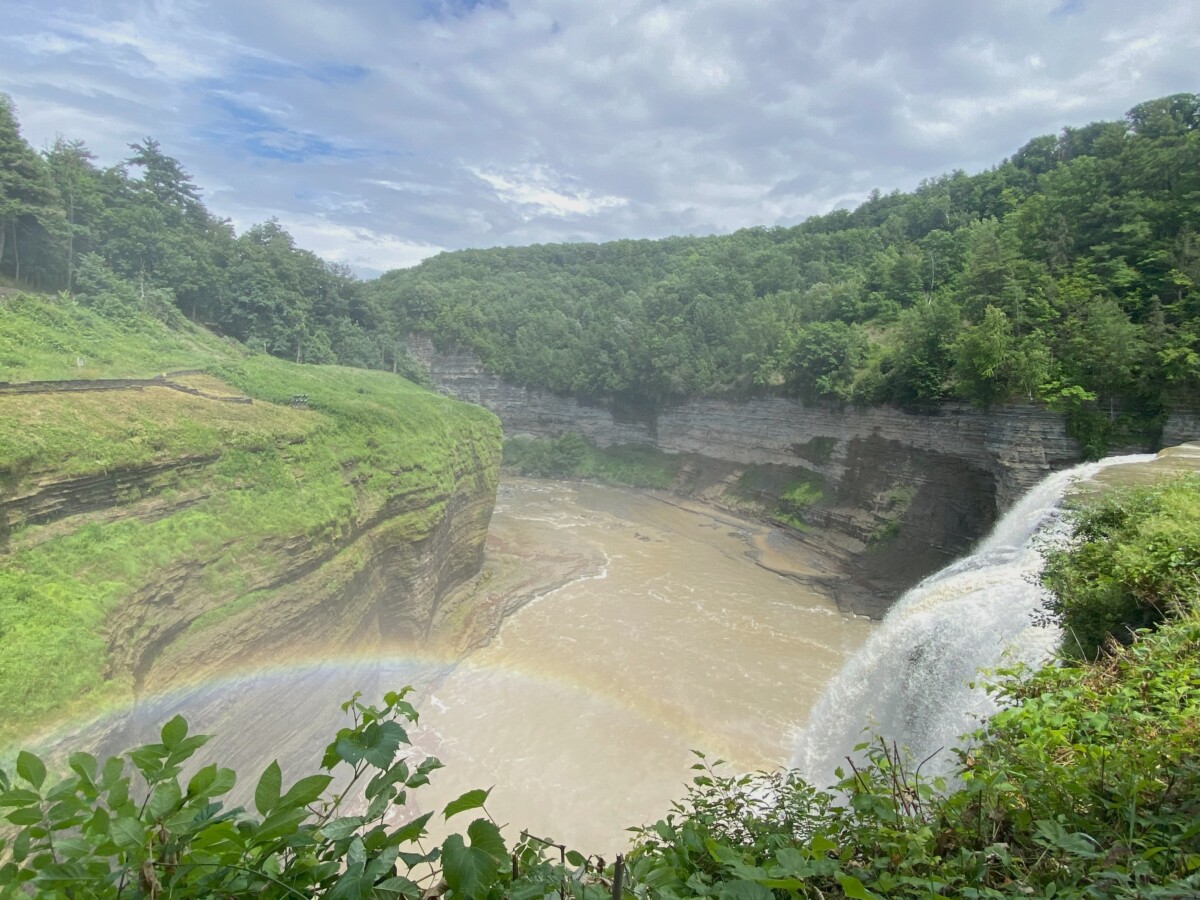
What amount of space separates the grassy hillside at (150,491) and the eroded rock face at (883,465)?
18.6 meters

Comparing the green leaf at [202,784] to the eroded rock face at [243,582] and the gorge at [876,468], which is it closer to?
the eroded rock face at [243,582]

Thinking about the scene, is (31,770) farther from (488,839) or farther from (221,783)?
(488,839)

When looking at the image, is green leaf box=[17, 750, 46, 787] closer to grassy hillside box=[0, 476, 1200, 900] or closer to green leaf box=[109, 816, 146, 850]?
grassy hillside box=[0, 476, 1200, 900]

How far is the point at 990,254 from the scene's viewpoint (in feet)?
85.4

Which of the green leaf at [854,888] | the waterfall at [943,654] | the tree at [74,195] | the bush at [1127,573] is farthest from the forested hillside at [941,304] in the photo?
the tree at [74,195]

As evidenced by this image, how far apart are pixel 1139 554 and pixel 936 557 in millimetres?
20545

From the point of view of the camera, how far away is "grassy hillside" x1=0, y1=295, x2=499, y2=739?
375 inches

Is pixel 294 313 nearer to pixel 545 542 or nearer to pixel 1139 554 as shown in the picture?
pixel 545 542

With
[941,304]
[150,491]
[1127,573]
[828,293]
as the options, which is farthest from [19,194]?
[828,293]

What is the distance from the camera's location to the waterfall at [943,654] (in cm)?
802

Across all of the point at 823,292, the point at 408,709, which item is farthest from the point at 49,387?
the point at 823,292

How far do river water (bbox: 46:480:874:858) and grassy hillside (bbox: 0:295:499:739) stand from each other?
4.84 ft

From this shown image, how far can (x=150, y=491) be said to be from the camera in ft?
43.1

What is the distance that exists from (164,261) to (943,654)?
44.4 meters
